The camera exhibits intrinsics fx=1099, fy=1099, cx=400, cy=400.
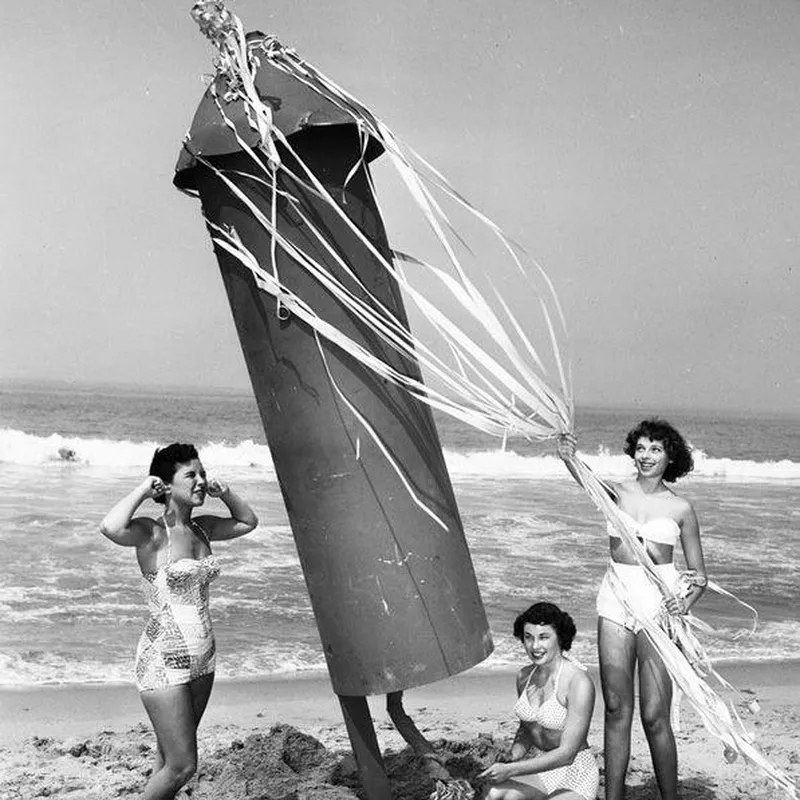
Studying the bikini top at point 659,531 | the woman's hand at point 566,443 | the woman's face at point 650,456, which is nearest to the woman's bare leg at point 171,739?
the woman's hand at point 566,443

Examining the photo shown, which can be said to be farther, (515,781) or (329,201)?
(515,781)

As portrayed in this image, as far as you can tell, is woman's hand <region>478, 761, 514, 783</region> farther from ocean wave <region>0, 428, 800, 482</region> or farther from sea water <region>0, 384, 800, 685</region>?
ocean wave <region>0, 428, 800, 482</region>

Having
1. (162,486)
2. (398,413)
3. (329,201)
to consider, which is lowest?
(162,486)

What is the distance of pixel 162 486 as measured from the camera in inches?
129

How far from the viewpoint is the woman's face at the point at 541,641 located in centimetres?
337

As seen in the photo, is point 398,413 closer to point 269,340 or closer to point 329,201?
point 269,340

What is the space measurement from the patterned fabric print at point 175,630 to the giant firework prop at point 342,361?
350mm

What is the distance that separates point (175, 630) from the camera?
3.23m

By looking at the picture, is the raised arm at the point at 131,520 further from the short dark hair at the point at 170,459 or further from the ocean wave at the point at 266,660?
the ocean wave at the point at 266,660

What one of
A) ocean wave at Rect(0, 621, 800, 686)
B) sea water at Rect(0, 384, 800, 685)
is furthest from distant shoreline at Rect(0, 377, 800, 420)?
ocean wave at Rect(0, 621, 800, 686)

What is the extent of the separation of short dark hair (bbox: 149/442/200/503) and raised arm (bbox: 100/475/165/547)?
1.3 inches

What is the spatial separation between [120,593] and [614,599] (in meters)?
5.09

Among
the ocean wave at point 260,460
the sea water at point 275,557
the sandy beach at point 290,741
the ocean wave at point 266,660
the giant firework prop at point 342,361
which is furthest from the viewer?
the ocean wave at point 260,460

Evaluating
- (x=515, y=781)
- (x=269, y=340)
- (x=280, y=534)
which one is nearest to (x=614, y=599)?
(x=515, y=781)
